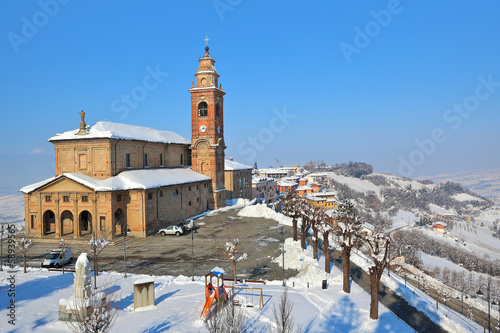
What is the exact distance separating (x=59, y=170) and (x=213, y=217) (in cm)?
2084

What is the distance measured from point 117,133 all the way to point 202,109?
57.7 ft

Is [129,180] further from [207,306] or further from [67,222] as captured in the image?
[207,306]

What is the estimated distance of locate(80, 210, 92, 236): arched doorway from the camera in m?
37.0

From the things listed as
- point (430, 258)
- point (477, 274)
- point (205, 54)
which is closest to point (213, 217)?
point (205, 54)

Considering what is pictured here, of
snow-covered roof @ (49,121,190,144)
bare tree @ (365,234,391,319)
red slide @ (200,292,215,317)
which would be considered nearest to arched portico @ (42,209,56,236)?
snow-covered roof @ (49,121,190,144)

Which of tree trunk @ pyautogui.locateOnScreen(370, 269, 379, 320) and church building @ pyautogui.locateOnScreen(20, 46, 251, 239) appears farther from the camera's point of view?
church building @ pyautogui.locateOnScreen(20, 46, 251, 239)

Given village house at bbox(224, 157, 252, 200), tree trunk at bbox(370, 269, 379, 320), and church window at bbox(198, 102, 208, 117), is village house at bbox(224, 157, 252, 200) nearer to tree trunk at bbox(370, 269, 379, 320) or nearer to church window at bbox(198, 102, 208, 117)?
church window at bbox(198, 102, 208, 117)

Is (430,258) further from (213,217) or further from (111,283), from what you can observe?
(111,283)

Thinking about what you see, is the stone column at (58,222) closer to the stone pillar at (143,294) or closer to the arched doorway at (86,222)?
the arched doorway at (86,222)

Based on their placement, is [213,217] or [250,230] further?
[213,217]

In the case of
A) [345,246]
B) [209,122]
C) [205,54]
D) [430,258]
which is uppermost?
[205,54]

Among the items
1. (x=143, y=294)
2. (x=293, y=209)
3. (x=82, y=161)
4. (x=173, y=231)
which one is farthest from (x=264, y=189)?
(x=143, y=294)

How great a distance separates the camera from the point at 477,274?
80.0 meters

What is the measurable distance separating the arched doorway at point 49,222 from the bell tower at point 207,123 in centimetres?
2207
